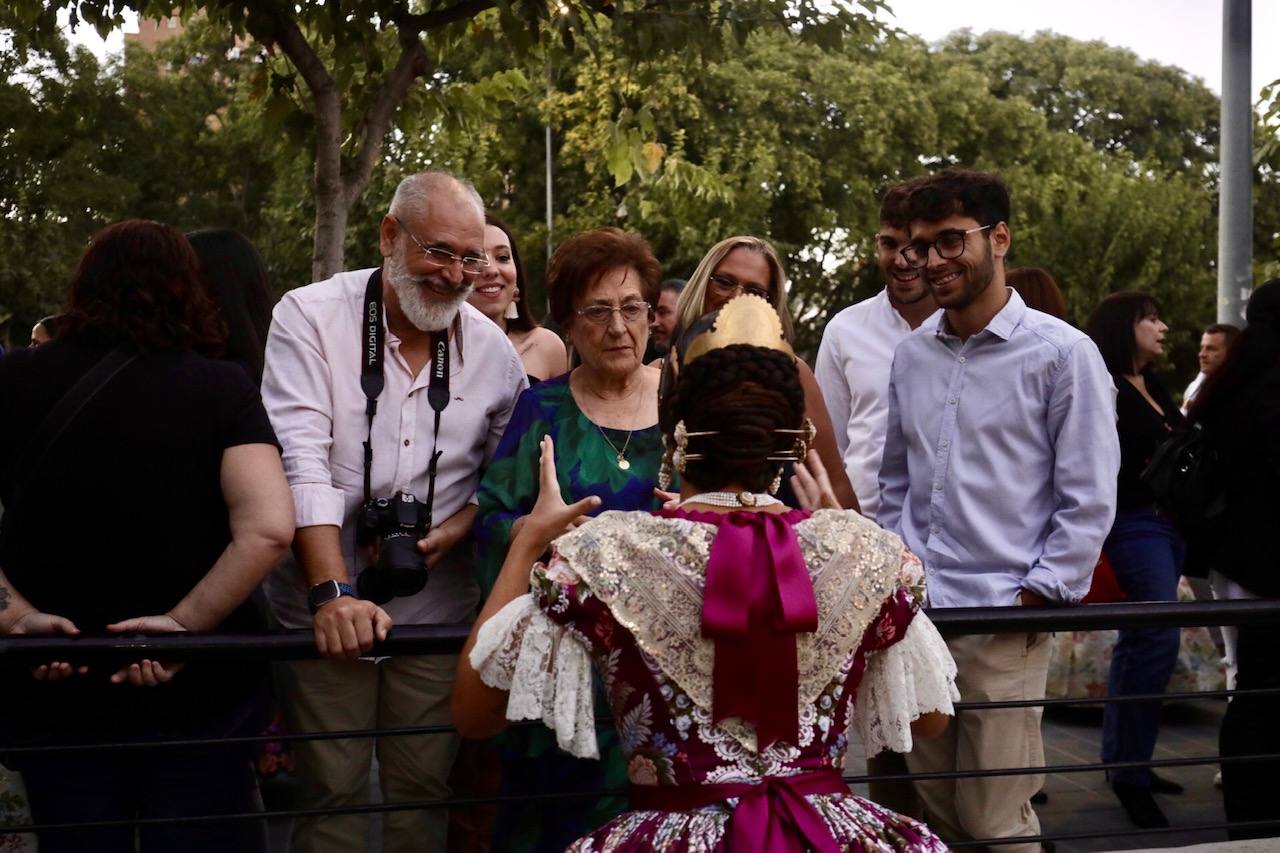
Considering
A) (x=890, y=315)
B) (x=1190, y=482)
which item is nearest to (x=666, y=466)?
(x=890, y=315)

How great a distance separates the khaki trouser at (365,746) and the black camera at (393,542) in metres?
0.25

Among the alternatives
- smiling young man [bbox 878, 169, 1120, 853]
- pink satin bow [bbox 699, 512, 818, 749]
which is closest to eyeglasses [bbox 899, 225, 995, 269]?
smiling young man [bbox 878, 169, 1120, 853]

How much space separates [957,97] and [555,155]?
30.3 ft

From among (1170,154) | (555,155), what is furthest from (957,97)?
(1170,154)

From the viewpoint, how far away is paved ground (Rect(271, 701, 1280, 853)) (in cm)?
612

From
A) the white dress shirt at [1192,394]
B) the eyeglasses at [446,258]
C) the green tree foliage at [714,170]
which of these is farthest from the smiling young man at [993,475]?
the green tree foliage at [714,170]

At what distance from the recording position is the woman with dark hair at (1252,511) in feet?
16.9

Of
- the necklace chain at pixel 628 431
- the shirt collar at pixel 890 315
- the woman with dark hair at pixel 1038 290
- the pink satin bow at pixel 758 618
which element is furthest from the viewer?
the woman with dark hair at pixel 1038 290

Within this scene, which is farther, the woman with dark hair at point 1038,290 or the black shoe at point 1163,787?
the black shoe at point 1163,787

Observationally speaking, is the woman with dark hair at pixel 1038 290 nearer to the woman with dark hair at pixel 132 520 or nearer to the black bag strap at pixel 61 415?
the woman with dark hair at pixel 132 520

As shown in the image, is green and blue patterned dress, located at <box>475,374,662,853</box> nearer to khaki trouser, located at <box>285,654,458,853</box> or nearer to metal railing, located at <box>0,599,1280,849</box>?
khaki trouser, located at <box>285,654,458,853</box>

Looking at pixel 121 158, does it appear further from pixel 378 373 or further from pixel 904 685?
pixel 904 685

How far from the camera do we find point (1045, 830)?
20.5ft

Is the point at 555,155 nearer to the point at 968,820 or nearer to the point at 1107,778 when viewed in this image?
the point at 1107,778
